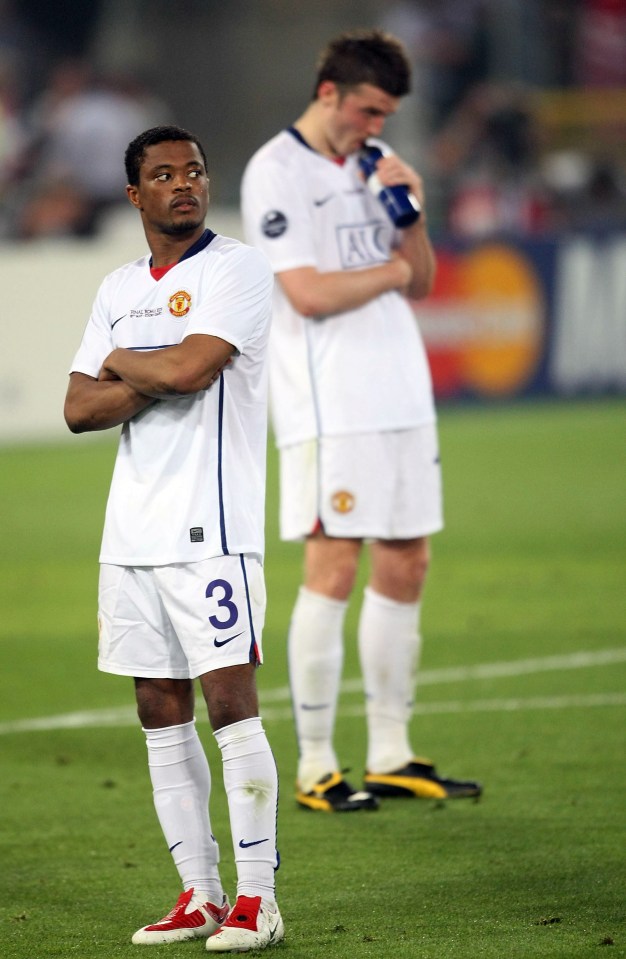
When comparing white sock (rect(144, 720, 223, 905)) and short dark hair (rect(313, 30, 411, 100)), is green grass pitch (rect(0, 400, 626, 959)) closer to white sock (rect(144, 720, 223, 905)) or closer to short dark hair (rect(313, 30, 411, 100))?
white sock (rect(144, 720, 223, 905))

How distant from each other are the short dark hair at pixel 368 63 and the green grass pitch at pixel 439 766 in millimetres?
2449

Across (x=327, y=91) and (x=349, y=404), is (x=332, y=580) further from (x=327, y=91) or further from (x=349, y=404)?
(x=327, y=91)

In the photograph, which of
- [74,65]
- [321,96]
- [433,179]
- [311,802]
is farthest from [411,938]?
[74,65]

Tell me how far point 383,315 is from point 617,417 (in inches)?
456

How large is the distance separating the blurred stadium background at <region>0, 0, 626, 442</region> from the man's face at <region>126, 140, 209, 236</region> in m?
12.7

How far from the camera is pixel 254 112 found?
72.0 feet

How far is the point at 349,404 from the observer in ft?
18.9

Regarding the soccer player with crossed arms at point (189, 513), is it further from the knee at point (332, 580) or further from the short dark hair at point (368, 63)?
the short dark hair at point (368, 63)

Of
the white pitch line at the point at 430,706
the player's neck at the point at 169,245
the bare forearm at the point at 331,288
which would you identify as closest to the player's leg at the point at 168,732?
the player's neck at the point at 169,245

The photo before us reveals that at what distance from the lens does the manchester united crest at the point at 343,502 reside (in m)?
5.71

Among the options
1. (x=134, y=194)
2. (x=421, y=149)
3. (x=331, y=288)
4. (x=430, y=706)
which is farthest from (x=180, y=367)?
(x=421, y=149)

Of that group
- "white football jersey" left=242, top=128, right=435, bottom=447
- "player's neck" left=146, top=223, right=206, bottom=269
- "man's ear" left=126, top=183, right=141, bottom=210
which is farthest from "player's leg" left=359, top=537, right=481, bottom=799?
"man's ear" left=126, top=183, right=141, bottom=210

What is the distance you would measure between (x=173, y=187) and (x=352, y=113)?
1.78m

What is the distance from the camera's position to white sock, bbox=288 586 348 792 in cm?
564
